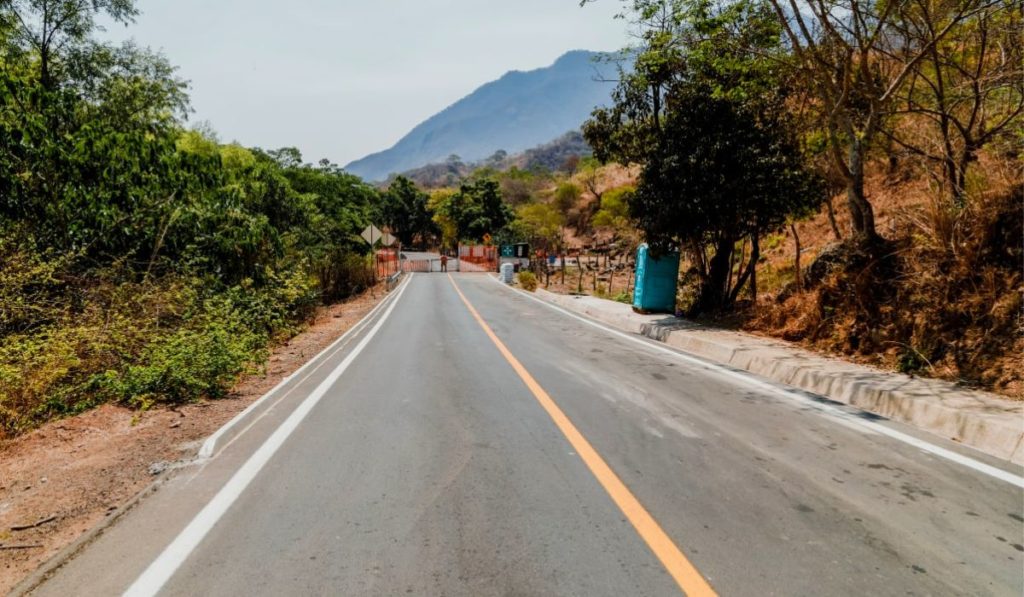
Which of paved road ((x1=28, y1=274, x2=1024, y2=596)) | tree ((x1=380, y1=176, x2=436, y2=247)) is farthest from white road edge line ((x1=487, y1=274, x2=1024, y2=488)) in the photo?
tree ((x1=380, y1=176, x2=436, y2=247))

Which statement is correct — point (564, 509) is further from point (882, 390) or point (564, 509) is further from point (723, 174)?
point (723, 174)

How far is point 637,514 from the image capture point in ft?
10.9

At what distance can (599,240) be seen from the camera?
65.5 metres

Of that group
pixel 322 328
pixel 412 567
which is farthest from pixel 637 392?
pixel 322 328

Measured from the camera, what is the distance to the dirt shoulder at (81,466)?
330 centimetres

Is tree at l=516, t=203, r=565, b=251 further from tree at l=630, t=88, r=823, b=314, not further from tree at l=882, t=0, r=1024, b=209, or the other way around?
tree at l=882, t=0, r=1024, b=209

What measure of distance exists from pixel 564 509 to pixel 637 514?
45cm

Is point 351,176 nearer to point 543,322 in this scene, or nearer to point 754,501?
point 543,322

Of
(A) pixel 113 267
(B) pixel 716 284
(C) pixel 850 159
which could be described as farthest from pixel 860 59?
(A) pixel 113 267

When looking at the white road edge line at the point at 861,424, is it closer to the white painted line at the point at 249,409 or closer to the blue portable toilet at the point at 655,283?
the blue portable toilet at the point at 655,283

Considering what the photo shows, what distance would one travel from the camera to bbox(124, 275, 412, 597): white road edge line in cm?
270

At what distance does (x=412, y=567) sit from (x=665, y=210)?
422 inches

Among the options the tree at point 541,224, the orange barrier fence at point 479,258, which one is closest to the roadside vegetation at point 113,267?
the orange barrier fence at point 479,258

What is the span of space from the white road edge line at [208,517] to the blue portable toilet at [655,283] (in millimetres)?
10220
